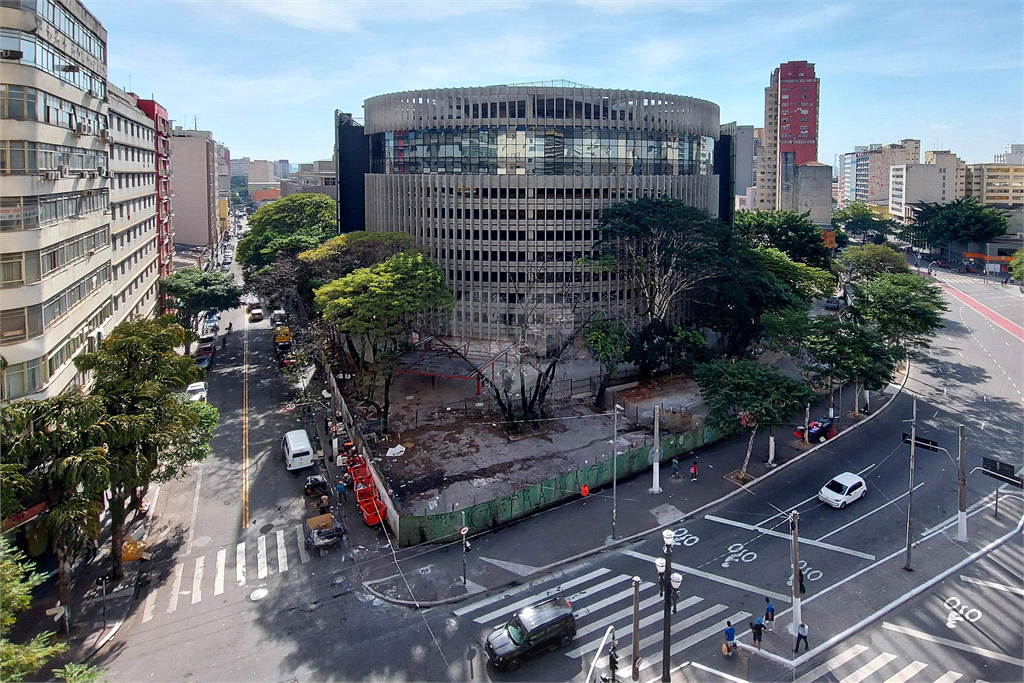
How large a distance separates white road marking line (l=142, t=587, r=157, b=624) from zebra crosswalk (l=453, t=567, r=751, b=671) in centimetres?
1220

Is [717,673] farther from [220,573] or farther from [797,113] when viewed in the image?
[797,113]

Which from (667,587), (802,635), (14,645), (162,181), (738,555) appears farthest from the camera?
(162,181)

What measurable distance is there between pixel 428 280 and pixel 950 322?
203 ft

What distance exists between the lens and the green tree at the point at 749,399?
36.9 m

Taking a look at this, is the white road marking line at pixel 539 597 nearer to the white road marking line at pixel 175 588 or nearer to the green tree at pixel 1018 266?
the white road marking line at pixel 175 588

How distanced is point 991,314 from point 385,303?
75036mm

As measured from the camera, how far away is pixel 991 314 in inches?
3211

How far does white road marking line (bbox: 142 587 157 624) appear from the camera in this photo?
2695 centimetres

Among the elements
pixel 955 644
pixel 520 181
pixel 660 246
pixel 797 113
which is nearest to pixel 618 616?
pixel 955 644

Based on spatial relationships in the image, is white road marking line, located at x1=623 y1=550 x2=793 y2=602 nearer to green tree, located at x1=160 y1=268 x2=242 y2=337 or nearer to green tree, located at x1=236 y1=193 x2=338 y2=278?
green tree, located at x1=160 y1=268 x2=242 y2=337

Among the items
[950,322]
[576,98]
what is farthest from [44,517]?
[950,322]

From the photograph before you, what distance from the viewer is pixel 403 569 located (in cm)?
3020

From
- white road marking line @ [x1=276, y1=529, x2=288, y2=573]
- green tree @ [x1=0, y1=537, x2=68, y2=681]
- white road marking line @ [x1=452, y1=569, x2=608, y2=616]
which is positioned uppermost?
green tree @ [x1=0, y1=537, x2=68, y2=681]

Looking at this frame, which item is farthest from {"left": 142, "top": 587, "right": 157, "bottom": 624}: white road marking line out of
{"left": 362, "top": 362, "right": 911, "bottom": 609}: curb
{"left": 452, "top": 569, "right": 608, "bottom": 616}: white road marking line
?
{"left": 452, "top": 569, "right": 608, "bottom": 616}: white road marking line
